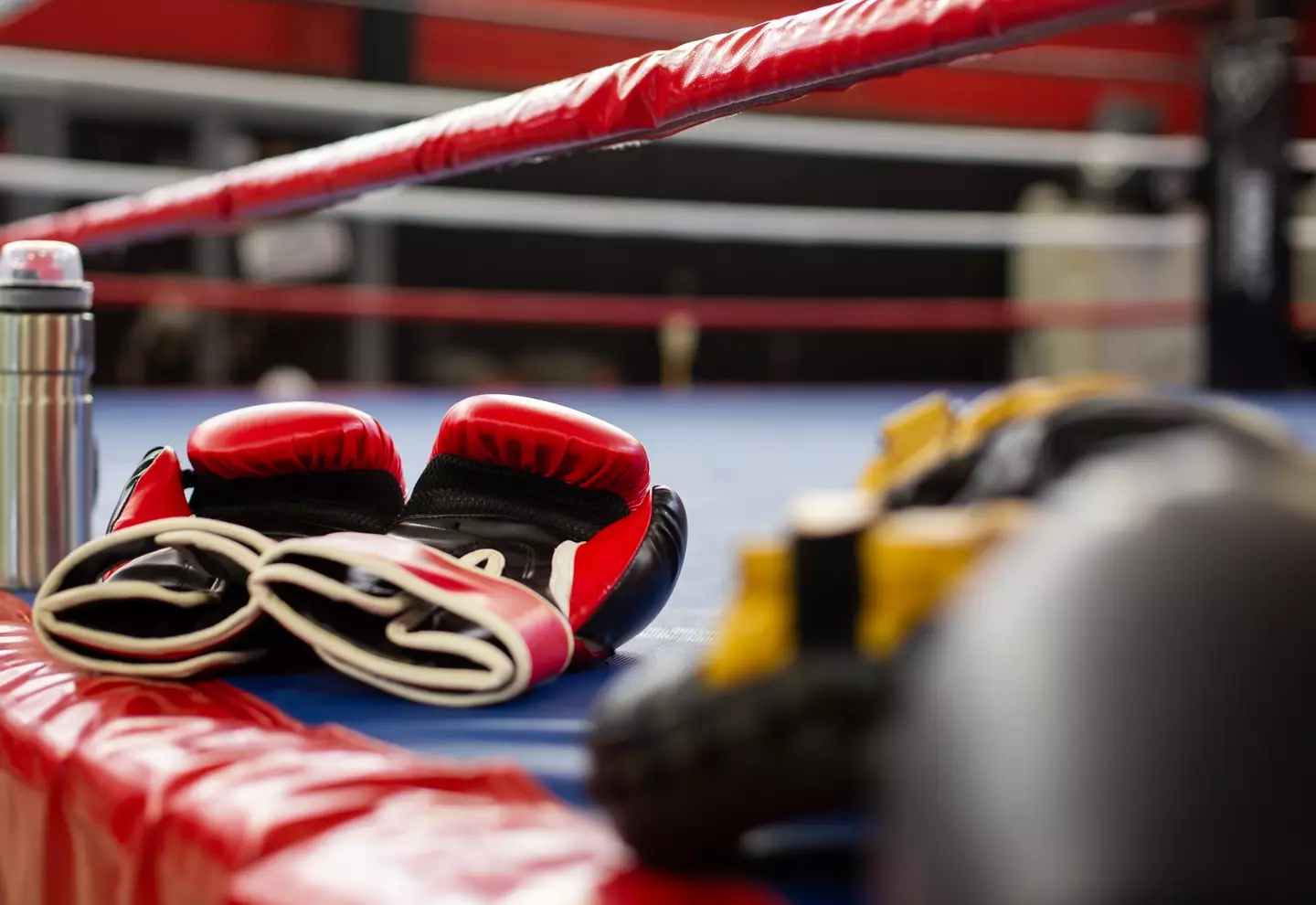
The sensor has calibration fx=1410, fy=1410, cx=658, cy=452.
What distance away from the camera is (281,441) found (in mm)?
1107

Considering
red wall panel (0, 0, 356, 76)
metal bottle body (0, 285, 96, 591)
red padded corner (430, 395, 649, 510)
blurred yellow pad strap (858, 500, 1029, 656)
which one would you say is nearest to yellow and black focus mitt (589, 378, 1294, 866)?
blurred yellow pad strap (858, 500, 1029, 656)

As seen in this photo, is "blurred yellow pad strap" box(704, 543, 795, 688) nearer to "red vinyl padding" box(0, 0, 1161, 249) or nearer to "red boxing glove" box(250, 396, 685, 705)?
"red boxing glove" box(250, 396, 685, 705)

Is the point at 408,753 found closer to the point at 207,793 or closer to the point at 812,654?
the point at 207,793

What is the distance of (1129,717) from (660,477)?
2462 millimetres

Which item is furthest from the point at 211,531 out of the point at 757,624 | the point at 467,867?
the point at 757,624

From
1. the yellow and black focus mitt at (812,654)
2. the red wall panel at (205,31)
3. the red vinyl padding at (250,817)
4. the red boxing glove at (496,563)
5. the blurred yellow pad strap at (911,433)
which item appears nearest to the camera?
the yellow and black focus mitt at (812,654)

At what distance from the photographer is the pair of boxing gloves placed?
938 millimetres

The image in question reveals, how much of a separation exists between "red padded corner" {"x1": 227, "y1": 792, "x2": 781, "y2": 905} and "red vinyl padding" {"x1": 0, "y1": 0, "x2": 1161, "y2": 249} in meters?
0.70

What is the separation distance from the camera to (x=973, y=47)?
3.63ft

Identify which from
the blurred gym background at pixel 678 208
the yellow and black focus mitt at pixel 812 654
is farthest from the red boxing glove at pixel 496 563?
the blurred gym background at pixel 678 208

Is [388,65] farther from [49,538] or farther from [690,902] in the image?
[690,902]

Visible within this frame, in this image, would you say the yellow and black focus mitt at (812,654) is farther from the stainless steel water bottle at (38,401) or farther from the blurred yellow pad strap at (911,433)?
the stainless steel water bottle at (38,401)

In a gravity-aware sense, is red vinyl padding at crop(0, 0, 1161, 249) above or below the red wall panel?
below

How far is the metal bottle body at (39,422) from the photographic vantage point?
1477mm
